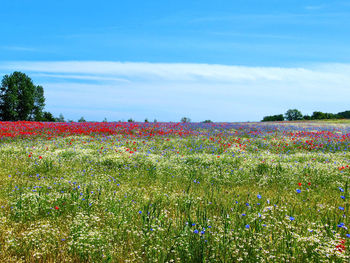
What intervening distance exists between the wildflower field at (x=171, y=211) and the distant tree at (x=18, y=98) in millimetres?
47204

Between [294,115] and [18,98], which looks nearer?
[18,98]

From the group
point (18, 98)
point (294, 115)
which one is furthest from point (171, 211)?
point (294, 115)

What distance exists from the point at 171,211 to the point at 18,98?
192 feet

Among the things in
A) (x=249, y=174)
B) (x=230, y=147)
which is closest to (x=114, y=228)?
(x=249, y=174)

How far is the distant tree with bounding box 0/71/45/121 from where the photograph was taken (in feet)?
170

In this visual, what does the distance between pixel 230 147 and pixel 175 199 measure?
9688 mm

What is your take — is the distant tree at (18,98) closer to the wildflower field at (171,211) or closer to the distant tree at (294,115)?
the wildflower field at (171,211)

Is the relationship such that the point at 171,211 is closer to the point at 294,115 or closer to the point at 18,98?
the point at 18,98

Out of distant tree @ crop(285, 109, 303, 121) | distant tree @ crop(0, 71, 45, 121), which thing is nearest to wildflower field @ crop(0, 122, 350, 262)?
distant tree @ crop(0, 71, 45, 121)

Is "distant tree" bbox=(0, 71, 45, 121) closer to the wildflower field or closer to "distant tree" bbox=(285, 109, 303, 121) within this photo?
the wildflower field

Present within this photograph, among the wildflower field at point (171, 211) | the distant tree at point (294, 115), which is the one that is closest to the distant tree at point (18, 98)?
the wildflower field at point (171, 211)

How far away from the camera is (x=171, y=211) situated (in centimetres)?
586

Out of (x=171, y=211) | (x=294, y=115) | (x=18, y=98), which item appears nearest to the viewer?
(x=171, y=211)

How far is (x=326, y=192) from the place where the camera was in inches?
297
